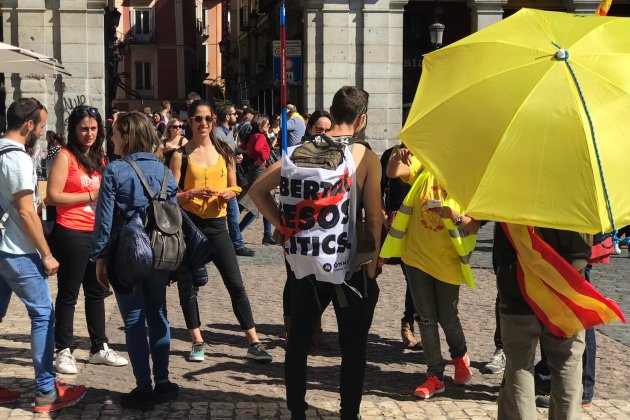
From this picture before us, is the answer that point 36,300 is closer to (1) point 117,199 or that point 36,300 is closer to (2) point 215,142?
(1) point 117,199

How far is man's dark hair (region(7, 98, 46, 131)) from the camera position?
5730 mm

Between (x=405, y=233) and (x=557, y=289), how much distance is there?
2042 mm

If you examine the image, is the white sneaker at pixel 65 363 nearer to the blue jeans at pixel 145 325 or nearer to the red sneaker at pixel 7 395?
the red sneaker at pixel 7 395

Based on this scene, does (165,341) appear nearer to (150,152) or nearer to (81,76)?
(150,152)

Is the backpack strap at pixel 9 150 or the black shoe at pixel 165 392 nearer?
the backpack strap at pixel 9 150

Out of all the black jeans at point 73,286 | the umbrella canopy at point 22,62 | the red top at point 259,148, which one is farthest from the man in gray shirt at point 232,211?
the black jeans at point 73,286

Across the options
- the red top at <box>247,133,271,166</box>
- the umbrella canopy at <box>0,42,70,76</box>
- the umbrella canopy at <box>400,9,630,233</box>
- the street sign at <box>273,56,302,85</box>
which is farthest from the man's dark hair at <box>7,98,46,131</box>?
the street sign at <box>273,56,302,85</box>

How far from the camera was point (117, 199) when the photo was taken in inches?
226

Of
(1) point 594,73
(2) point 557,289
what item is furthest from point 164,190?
(1) point 594,73

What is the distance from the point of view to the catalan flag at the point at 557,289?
450 cm

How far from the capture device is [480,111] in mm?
4176

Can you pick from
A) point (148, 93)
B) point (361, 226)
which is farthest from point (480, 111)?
point (148, 93)

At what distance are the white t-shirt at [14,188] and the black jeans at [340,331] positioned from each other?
159 centimetres

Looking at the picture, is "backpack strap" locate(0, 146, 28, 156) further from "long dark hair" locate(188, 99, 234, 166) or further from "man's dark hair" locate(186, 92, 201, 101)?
"man's dark hair" locate(186, 92, 201, 101)
